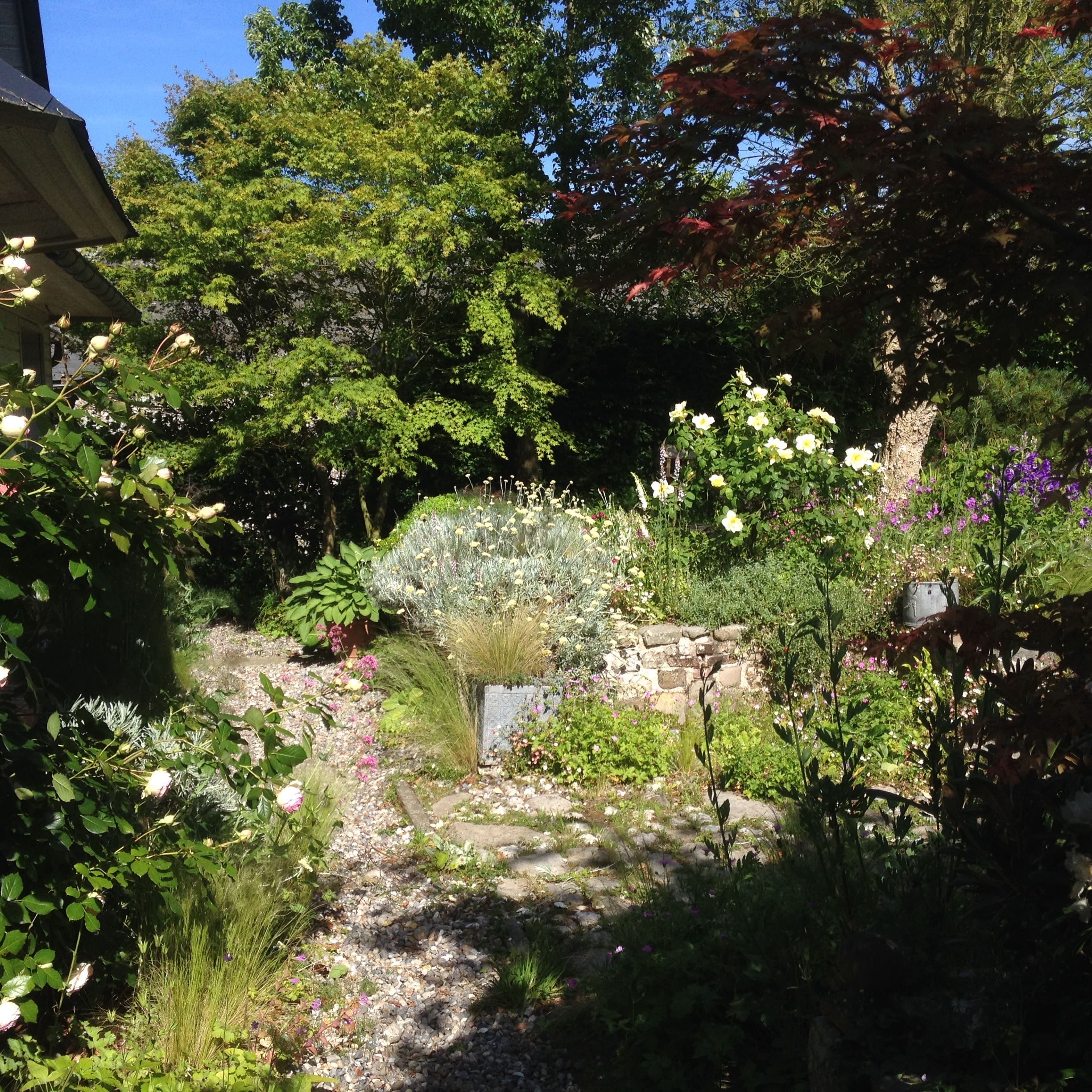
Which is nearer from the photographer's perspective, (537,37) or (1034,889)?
(1034,889)

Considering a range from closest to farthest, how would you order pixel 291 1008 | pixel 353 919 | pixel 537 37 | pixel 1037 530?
pixel 291 1008, pixel 353 919, pixel 1037 530, pixel 537 37

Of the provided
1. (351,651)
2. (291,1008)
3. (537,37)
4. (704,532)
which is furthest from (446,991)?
(537,37)

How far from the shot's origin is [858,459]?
20.3 feet

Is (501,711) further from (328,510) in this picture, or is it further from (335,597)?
(328,510)

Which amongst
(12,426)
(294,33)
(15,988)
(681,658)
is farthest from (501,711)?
(294,33)

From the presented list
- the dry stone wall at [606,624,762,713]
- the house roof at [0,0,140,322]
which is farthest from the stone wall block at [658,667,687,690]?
the house roof at [0,0,140,322]

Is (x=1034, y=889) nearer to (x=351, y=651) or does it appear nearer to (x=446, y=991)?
(x=446, y=991)

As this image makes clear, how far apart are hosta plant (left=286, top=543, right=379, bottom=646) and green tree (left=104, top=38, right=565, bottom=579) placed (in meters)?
1.11

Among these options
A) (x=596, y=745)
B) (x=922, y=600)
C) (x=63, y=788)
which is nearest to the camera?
(x=63, y=788)

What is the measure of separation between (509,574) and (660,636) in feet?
3.47

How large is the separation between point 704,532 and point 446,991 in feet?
13.9

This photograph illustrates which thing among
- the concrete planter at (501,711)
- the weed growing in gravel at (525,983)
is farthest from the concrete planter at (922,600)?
the weed growing in gravel at (525,983)

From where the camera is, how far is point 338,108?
368 inches

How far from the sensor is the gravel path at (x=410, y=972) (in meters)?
2.70
